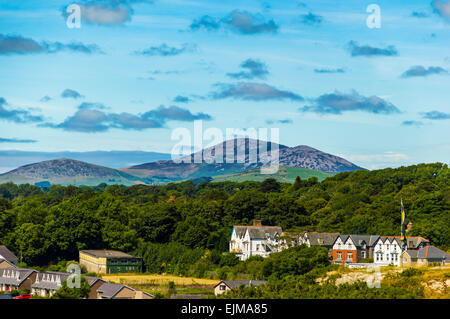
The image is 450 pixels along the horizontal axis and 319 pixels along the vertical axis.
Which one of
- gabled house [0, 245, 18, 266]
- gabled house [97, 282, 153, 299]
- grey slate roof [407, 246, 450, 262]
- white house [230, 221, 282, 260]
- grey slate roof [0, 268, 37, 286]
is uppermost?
white house [230, 221, 282, 260]

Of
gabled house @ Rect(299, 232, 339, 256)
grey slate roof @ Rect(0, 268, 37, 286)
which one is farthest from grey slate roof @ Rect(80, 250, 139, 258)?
gabled house @ Rect(299, 232, 339, 256)

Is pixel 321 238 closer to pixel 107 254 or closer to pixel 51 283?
pixel 107 254

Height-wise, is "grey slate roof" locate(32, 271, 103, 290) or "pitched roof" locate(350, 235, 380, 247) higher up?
"pitched roof" locate(350, 235, 380, 247)

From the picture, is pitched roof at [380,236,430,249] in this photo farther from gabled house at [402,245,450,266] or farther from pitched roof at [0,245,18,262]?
pitched roof at [0,245,18,262]

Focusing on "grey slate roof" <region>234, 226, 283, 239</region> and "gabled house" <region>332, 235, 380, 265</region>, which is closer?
"gabled house" <region>332, 235, 380, 265</region>

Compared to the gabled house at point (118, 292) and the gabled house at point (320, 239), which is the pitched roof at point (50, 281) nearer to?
the gabled house at point (118, 292)

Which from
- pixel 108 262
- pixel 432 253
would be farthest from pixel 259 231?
pixel 432 253
